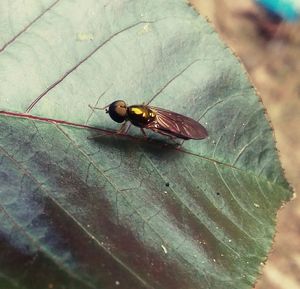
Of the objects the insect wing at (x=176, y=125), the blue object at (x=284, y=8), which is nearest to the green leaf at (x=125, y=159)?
the insect wing at (x=176, y=125)

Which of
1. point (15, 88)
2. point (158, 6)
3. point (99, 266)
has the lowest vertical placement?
point (99, 266)

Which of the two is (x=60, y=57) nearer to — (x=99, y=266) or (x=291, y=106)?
(x=99, y=266)

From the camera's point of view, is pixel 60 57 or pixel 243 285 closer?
pixel 243 285

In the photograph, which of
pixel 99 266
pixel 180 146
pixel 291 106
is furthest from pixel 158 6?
pixel 291 106

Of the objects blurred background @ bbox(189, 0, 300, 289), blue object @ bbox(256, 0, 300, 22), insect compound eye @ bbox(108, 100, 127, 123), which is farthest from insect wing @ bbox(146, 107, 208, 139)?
blue object @ bbox(256, 0, 300, 22)

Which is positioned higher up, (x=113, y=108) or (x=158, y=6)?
(x=158, y=6)

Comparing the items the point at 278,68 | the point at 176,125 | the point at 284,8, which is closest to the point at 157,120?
the point at 176,125

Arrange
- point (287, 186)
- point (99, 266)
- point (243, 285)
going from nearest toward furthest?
point (99, 266) → point (243, 285) → point (287, 186)

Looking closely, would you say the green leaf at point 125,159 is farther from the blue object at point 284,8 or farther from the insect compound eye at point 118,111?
the blue object at point 284,8
